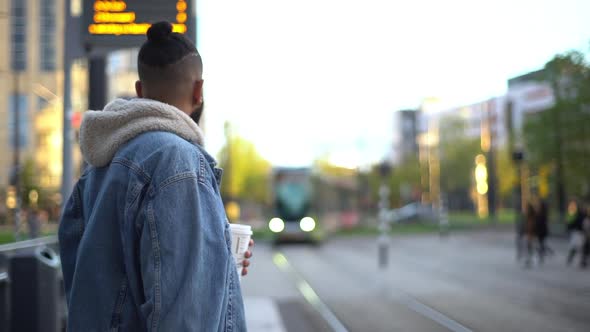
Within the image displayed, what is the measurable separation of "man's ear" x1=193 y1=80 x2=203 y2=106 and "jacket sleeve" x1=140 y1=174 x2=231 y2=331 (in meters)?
0.41

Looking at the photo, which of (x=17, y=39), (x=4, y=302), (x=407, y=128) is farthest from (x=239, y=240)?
(x=407, y=128)

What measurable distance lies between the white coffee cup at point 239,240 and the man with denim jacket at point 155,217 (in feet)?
0.90

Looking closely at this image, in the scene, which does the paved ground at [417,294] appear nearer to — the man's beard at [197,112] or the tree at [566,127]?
the tree at [566,127]

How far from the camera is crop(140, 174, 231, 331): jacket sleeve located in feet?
6.81

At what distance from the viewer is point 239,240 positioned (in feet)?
8.53

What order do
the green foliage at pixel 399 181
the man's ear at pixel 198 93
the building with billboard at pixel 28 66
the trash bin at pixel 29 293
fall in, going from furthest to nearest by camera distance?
the green foliage at pixel 399 181 < the building with billboard at pixel 28 66 < the trash bin at pixel 29 293 < the man's ear at pixel 198 93

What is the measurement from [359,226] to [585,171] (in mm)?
19345

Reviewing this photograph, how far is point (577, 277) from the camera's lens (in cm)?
1772

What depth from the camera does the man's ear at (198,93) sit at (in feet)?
8.14

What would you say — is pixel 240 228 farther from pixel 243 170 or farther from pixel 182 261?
pixel 243 170

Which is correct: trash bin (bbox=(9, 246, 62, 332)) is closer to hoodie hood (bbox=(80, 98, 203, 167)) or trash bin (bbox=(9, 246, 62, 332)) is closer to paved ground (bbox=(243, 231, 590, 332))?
hoodie hood (bbox=(80, 98, 203, 167))

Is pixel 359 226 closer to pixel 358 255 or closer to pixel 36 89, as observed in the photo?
pixel 358 255

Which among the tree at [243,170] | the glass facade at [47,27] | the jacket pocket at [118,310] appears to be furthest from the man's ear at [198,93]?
the tree at [243,170]

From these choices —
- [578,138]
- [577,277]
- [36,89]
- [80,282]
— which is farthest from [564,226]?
[80,282]
